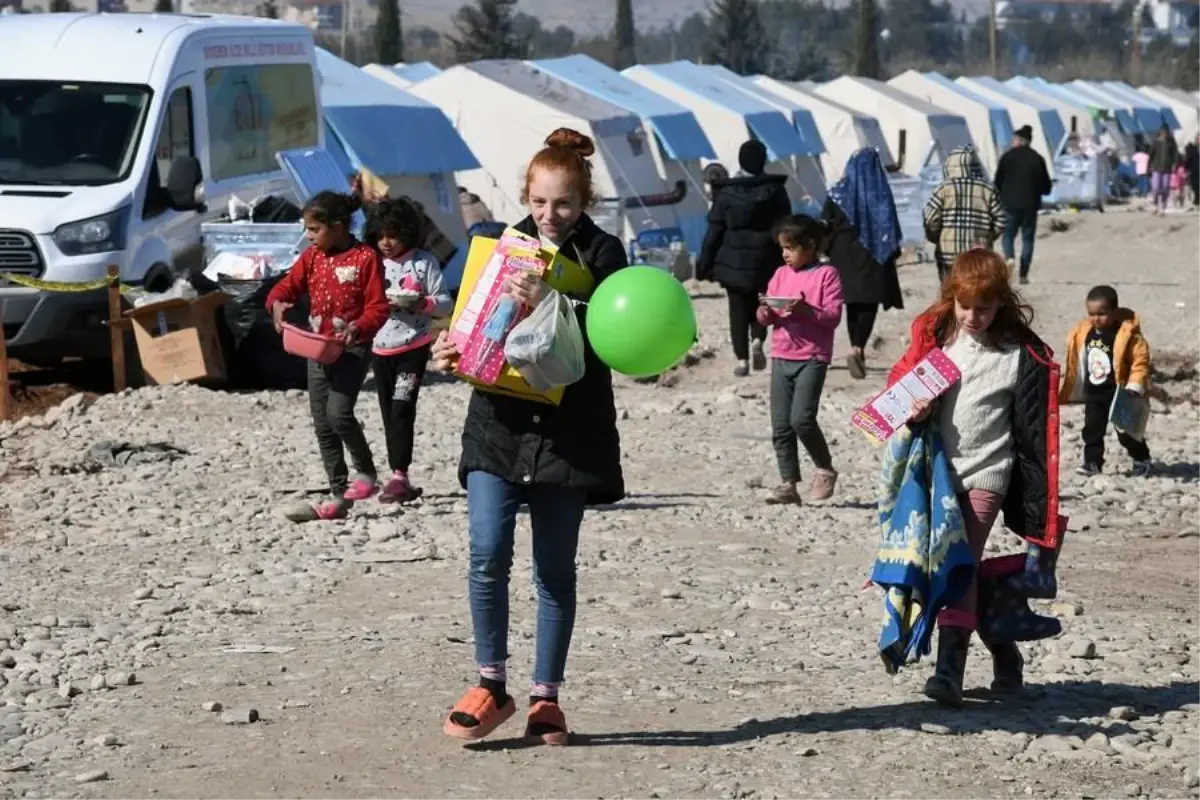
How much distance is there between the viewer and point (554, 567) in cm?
Answer: 597

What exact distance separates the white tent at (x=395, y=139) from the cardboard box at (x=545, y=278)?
1643cm

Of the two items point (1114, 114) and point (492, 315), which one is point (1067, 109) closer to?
point (1114, 114)

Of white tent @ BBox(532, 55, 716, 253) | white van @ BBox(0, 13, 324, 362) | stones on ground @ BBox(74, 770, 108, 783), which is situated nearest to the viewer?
stones on ground @ BBox(74, 770, 108, 783)

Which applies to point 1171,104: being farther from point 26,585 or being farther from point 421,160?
point 26,585

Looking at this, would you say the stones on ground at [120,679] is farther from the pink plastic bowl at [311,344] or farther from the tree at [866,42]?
the tree at [866,42]

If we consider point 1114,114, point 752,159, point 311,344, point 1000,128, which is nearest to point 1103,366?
point 311,344

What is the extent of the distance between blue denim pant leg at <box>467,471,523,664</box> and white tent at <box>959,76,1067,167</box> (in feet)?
176

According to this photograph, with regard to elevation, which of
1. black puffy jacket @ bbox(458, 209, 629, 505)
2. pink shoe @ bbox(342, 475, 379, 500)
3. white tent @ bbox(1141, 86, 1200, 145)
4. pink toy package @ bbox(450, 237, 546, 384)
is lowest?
white tent @ bbox(1141, 86, 1200, 145)

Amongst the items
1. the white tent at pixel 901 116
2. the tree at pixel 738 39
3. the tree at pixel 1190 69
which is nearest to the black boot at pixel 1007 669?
the white tent at pixel 901 116

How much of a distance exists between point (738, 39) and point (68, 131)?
98064mm

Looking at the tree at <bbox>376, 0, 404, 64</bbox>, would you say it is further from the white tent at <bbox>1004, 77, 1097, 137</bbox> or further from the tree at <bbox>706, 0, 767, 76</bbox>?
the tree at <bbox>706, 0, 767, 76</bbox>

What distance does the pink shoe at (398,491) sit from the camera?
34.0 ft

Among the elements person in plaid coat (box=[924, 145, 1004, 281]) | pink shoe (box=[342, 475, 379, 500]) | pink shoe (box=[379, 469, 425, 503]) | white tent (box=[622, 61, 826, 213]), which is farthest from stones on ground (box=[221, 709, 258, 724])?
white tent (box=[622, 61, 826, 213])

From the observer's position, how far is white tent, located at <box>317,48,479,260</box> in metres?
23.2
